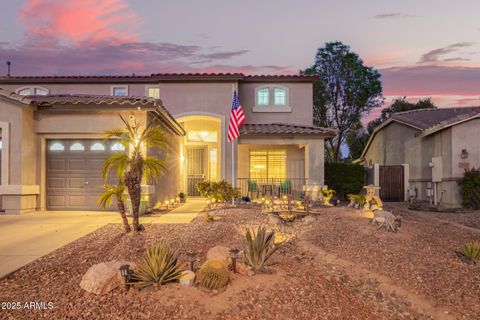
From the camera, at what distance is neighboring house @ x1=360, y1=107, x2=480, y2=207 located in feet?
56.9

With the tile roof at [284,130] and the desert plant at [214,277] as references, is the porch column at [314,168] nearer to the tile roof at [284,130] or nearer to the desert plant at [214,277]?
the tile roof at [284,130]

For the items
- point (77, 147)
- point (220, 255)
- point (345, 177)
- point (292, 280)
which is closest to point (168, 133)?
point (77, 147)

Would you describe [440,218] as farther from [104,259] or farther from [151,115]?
[104,259]

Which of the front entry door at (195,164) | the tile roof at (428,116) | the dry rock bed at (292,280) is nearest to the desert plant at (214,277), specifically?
the dry rock bed at (292,280)

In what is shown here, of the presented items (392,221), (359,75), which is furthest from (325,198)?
(359,75)

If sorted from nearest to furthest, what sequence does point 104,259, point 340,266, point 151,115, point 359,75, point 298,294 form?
point 298,294
point 104,259
point 340,266
point 151,115
point 359,75

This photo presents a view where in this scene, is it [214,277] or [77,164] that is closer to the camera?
[214,277]

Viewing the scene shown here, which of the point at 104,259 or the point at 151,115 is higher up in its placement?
the point at 151,115

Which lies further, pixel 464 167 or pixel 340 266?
pixel 464 167

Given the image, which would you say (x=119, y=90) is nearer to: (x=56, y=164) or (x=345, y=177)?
(x=56, y=164)

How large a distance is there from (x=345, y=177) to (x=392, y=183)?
3086mm

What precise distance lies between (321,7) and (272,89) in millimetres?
5880

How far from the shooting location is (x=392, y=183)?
76.6 feet

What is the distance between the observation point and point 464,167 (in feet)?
56.4
